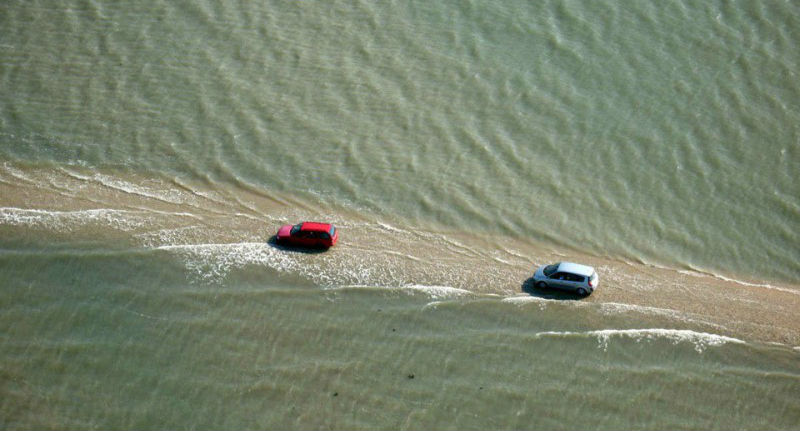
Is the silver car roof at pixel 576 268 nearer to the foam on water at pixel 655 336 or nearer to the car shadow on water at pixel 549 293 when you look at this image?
the car shadow on water at pixel 549 293

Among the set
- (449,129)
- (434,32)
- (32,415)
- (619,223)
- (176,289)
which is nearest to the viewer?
(32,415)

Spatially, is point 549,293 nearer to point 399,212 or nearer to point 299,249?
point 399,212

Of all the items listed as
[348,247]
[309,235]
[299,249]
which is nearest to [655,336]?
[348,247]

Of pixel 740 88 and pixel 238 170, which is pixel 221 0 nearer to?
pixel 238 170

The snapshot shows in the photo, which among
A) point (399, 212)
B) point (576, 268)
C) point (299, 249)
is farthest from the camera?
point (399, 212)

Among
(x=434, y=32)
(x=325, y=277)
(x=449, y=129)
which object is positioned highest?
(x=434, y=32)

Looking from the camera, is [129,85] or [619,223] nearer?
[619,223]

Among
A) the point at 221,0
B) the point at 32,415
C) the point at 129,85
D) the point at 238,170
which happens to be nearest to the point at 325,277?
the point at 238,170

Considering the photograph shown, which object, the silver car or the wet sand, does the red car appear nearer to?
the wet sand
